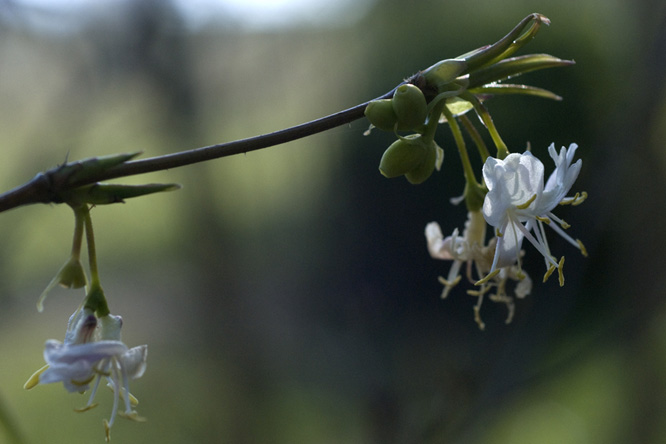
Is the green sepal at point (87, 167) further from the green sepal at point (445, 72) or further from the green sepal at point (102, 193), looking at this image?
the green sepal at point (445, 72)

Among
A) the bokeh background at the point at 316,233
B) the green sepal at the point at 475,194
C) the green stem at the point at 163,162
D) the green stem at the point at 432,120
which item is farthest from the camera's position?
the bokeh background at the point at 316,233

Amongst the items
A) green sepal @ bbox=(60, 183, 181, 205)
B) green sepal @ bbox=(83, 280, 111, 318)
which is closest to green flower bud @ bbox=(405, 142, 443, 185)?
green sepal @ bbox=(60, 183, 181, 205)

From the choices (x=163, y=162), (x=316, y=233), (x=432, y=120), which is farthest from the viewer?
(x=316, y=233)

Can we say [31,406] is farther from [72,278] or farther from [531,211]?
[531,211]

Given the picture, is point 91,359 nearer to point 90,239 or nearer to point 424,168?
point 90,239

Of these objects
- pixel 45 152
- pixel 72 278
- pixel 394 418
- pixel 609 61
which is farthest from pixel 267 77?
pixel 72 278

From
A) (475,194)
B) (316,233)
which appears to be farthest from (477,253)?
(316,233)

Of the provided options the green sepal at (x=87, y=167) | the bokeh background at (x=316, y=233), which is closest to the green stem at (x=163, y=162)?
the green sepal at (x=87, y=167)
